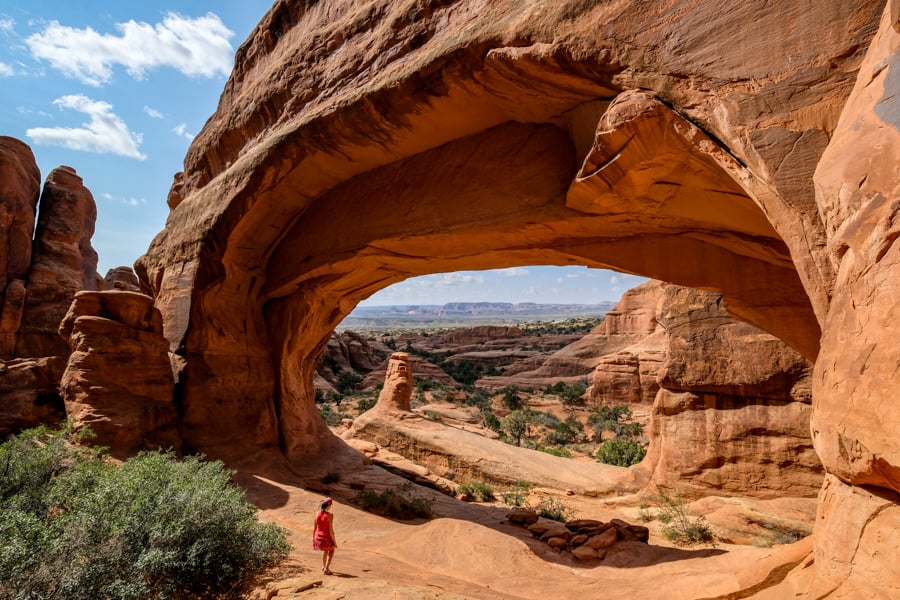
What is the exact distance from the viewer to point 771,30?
379 cm

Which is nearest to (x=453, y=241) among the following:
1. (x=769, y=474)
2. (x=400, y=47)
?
(x=400, y=47)

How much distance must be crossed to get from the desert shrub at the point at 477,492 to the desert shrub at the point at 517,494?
365 mm

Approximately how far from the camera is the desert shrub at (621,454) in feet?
49.7

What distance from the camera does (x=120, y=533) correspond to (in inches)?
159

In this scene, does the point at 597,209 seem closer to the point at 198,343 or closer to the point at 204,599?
the point at 204,599

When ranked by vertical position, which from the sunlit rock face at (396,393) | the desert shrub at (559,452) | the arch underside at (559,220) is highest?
the arch underside at (559,220)

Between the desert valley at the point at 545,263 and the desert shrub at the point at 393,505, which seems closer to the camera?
the desert valley at the point at 545,263

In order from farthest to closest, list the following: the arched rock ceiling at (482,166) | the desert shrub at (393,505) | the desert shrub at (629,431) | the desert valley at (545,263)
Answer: the desert shrub at (629,431), the desert shrub at (393,505), the arched rock ceiling at (482,166), the desert valley at (545,263)

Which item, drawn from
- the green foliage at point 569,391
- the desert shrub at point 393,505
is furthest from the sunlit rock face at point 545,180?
the green foliage at point 569,391

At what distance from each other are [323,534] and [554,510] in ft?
18.4

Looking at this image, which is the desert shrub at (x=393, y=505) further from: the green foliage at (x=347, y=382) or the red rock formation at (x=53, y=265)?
the green foliage at (x=347, y=382)

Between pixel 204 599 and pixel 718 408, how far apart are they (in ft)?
31.8

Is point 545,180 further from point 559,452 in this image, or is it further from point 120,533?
point 559,452

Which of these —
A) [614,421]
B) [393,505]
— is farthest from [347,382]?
[393,505]
